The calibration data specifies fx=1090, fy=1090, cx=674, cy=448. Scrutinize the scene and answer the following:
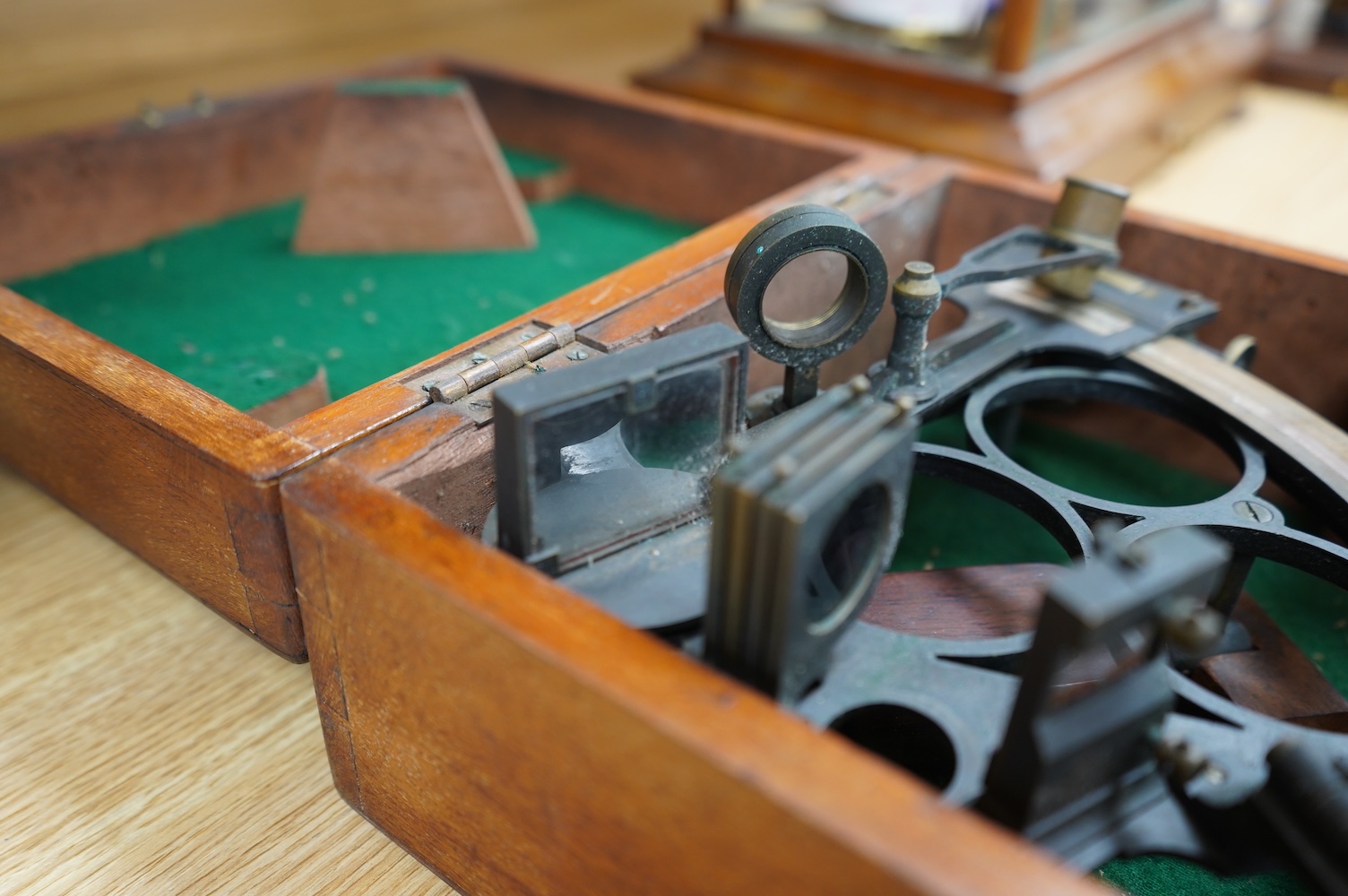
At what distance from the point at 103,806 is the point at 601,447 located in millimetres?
527

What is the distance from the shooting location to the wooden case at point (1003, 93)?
1676 mm

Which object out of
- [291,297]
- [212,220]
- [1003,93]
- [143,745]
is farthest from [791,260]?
[212,220]

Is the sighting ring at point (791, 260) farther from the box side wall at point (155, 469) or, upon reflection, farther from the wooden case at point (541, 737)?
the box side wall at point (155, 469)

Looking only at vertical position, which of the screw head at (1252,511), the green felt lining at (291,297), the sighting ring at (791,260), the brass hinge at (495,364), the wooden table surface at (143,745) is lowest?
the wooden table surface at (143,745)

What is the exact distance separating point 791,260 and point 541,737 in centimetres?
46

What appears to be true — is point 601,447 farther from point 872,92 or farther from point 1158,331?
point 872,92

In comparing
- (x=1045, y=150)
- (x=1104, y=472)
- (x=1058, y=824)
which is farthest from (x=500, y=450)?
(x=1045, y=150)

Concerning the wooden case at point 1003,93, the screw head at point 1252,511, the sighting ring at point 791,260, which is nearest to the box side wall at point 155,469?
the sighting ring at point 791,260

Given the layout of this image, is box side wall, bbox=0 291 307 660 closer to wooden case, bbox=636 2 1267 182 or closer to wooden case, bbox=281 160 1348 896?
wooden case, bbox=281 160 1348 896

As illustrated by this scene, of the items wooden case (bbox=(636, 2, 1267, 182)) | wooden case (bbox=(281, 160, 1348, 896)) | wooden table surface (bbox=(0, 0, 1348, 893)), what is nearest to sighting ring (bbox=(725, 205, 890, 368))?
wooden case (bbox=(281, 160, 1348, 896))

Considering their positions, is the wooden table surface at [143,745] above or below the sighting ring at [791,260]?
below

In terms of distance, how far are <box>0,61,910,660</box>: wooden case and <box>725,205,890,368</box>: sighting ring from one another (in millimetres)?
170

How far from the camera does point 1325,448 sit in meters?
1.07

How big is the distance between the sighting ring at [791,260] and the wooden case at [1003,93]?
762mm
